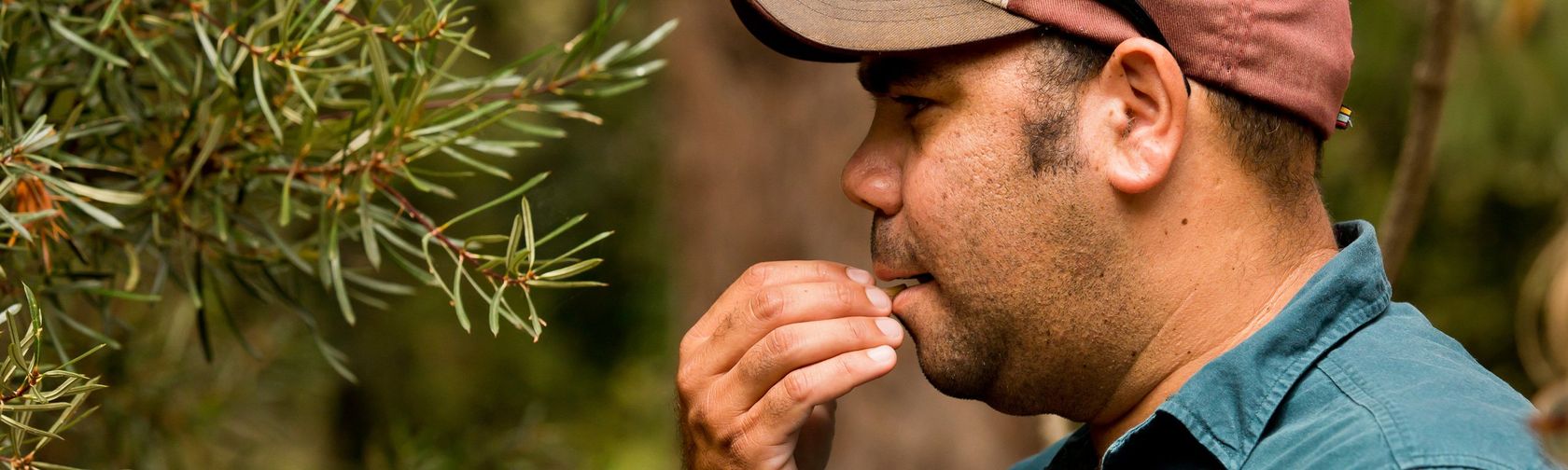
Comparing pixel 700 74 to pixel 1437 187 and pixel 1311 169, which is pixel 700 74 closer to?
pixel 1311 169

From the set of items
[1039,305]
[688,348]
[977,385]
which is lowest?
[688,348]

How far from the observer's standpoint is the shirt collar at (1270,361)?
4.36 ft

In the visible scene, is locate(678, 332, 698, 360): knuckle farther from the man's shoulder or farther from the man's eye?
the man's shoulder

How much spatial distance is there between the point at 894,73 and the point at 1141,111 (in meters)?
0.29

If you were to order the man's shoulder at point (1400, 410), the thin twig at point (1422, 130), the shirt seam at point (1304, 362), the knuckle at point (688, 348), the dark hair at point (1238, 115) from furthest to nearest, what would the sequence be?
the thin twig at point (1422, 130) < the knuckle at point (688, 348) < the dark hair at point (1238, 115) < the shirt seam at point (1304, 362) < the man's shoulder at point (1400, 410)

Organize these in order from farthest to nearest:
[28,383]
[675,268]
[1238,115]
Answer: [675,268], [1238,115], [28,383]

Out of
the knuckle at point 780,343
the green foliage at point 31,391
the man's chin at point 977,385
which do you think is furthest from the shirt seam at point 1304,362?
the green foliage at point 31,391

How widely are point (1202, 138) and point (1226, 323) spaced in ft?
0.67

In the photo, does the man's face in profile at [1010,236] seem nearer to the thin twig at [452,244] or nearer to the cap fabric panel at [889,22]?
the cap fabric panel at [889,22]

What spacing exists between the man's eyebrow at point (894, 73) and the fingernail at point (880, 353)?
1.00 feet

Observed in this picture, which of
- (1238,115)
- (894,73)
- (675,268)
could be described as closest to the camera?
(1238,115)

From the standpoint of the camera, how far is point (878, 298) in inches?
63.4

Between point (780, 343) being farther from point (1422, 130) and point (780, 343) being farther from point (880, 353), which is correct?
point (1422, 130)

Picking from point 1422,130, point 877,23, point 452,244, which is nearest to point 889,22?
point 877,23
